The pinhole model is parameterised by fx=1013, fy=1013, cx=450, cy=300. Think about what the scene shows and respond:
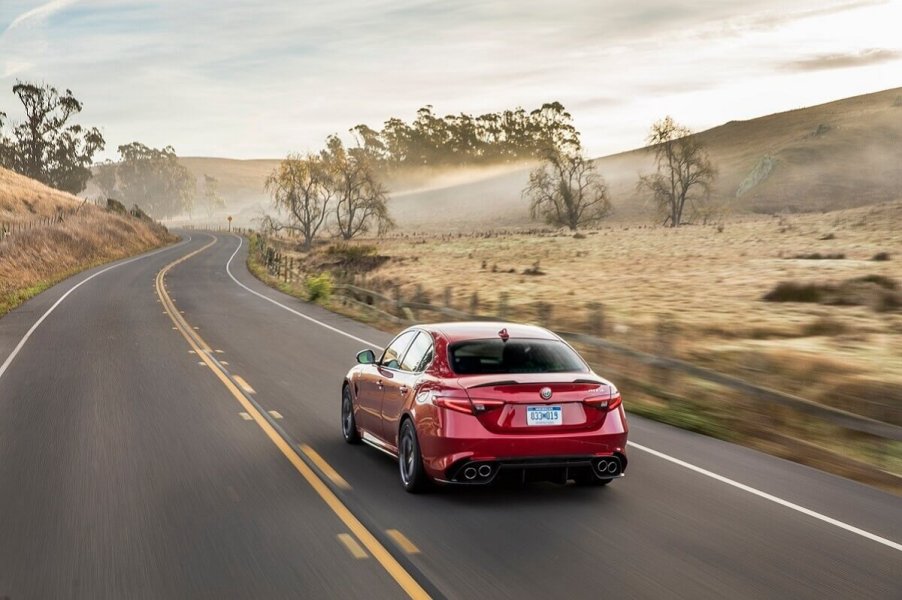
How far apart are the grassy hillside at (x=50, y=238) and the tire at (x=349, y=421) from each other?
70.3 feet

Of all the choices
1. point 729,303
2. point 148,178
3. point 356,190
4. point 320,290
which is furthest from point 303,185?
point 148,178

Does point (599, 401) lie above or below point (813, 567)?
above

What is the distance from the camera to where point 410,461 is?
874cm

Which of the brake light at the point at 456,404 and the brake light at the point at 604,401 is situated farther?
the brake light at the point at 604,401

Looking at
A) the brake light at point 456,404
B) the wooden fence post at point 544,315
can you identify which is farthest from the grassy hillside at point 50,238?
the brake light at point 456,404

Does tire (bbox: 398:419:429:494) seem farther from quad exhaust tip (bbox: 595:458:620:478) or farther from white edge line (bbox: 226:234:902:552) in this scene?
white edge line (bbox: 226:234:902:552)

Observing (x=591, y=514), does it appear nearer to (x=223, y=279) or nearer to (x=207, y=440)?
(x=207, y=440)

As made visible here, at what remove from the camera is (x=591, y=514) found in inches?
314

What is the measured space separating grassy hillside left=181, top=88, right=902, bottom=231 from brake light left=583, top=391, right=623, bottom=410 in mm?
117739

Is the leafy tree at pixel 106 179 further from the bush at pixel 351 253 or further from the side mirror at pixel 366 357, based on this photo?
the side mirror at pixel 366 357

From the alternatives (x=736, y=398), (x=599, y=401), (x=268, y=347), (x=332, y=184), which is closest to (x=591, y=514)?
(x=599, y=401)

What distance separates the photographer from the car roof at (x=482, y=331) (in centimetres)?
891

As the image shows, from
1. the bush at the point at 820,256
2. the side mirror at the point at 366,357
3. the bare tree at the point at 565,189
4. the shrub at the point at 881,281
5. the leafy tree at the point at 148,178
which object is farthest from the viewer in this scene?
the leafy tree at the point at 148,178

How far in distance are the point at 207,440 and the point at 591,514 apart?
4863 millimetres
